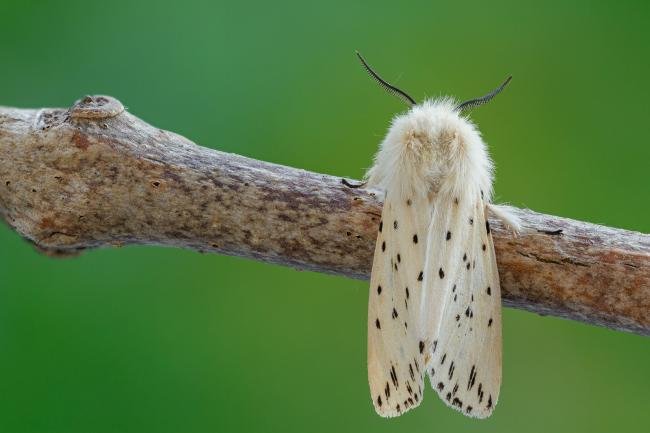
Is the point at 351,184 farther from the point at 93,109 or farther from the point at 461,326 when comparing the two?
the point at 93,109

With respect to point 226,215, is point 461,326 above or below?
below

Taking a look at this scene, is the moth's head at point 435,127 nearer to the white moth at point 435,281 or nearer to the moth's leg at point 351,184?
the white moth at point 435,281

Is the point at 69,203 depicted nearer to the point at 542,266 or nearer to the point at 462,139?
the point at 462,139

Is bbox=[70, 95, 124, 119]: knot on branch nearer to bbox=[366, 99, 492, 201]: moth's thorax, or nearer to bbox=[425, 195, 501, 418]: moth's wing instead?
bbox=[366, 99, 492, 201]: moth's thorax

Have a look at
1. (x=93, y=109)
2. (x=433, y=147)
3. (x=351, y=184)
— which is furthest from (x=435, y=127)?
(x=93, y=109)

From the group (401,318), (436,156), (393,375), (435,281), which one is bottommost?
(393,375)
